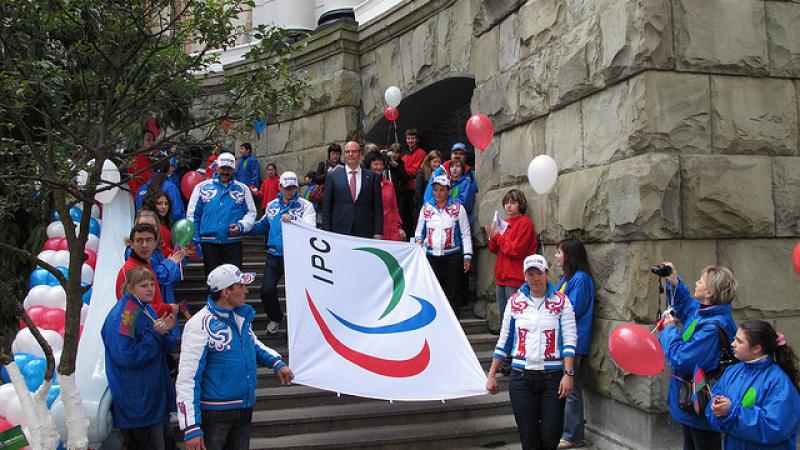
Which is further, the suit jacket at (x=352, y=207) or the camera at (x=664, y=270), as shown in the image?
the suit jacket at (x=352, y=207)

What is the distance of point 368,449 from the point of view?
5.95m

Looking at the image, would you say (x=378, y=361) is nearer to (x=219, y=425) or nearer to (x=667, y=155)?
(x=219, y=425)

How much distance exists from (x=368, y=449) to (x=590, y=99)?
137 inches

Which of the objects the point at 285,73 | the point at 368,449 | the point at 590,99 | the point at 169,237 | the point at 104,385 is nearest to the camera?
the point at 104,385

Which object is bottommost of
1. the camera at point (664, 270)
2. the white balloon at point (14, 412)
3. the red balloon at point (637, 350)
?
the white balloon at point (14, 412)

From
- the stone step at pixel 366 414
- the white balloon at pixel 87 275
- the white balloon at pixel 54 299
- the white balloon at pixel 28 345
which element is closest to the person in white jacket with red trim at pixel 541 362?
the stone step at pixel 366 414

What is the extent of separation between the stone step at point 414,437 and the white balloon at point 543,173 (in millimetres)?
2099

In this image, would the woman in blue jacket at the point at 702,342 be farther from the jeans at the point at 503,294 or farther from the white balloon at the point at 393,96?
the white balloon at the point at 393,96

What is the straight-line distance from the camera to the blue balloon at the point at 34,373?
5.86 m

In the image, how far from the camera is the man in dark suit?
8312 mm

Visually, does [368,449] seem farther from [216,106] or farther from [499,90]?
[499,90]

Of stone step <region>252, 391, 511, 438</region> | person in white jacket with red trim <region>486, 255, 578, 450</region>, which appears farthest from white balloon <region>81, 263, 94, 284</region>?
person in white jacket with red trim <region>486, 255, 578, 450</region>

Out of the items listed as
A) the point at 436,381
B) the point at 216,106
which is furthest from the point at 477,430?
the point at 216,106

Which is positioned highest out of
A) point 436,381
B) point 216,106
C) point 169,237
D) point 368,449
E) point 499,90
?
point 499,90
